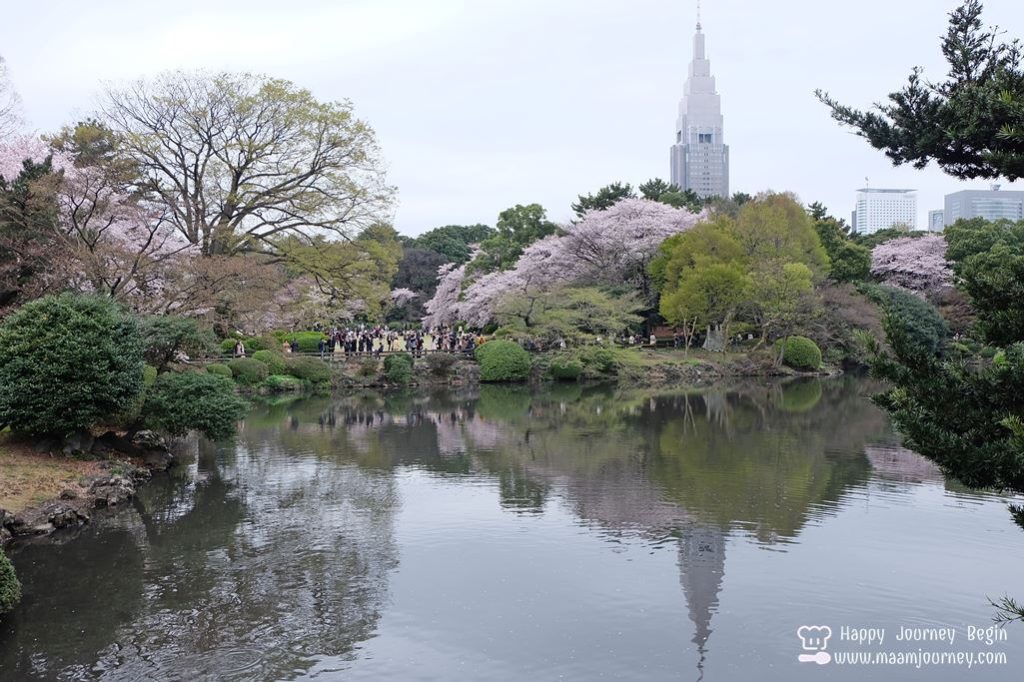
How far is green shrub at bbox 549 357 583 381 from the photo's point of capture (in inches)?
1303

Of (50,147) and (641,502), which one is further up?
(50,147)

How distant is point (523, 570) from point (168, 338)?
8.57 meters

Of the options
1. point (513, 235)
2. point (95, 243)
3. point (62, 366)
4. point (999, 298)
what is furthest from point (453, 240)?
point (999, 298)

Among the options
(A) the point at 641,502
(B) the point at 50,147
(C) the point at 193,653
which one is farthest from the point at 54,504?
(B) the point at 50,147

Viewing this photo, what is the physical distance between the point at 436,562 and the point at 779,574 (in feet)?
12.5

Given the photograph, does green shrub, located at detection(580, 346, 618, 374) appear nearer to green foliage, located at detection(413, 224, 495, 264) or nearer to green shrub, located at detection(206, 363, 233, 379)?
green shrub, located at detection(206, 363, 233, 379)

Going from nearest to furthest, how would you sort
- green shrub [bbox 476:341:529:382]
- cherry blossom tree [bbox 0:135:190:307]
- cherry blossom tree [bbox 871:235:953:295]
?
cherry blossom tree [bbox 0:135:190:307]
green shrub [bbox 476:341:529:382]
cherry blossom tree [bbox 871:235:953:295]

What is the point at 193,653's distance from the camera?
22.5 ft

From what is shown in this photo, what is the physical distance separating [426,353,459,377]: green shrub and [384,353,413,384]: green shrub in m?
1.11

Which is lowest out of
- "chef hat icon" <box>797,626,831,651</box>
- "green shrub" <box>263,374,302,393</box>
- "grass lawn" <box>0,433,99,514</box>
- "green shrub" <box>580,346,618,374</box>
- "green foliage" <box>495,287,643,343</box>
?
"chef hat icon" <box>797,626,831,651</box>

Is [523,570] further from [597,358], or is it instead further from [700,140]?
[700,140]

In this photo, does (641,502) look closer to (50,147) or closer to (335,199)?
(335,199)

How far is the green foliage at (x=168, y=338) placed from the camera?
563 inches

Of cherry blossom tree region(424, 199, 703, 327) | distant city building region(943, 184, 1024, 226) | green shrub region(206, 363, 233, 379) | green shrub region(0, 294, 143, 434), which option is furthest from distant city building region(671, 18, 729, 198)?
green shrub region(0, 294, 143, 434)
